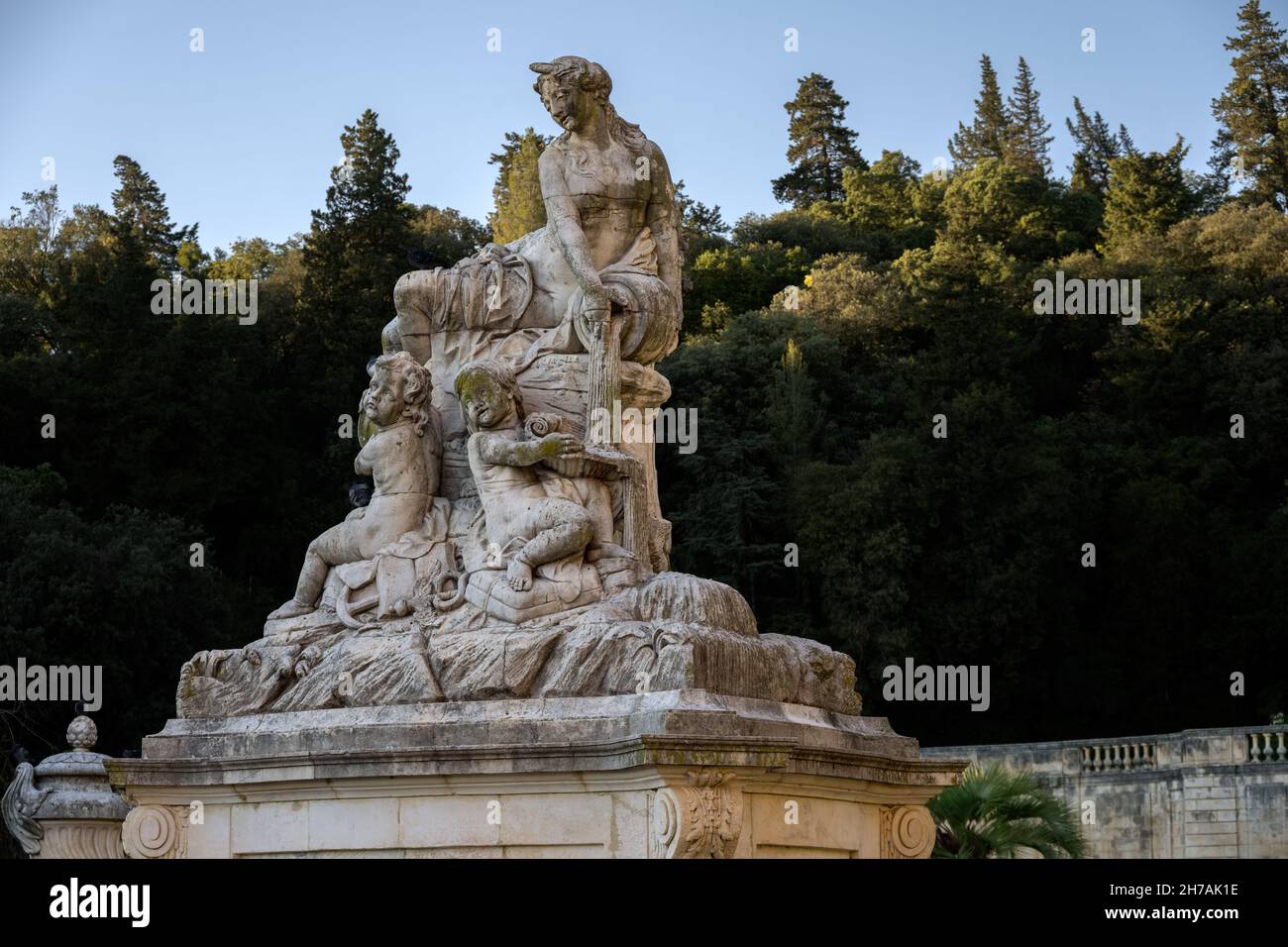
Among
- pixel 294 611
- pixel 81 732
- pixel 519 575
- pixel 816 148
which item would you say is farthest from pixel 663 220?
pixel 816 148

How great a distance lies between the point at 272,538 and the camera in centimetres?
4291

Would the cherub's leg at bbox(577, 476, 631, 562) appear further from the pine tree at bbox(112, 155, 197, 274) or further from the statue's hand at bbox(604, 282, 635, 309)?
the pine tree at bbox(112, 155, 197, 274)

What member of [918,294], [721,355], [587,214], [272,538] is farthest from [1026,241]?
[587,214]

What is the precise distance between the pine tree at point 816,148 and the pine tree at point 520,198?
65.8 ft

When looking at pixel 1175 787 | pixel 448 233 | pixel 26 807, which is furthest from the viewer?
pixel 448 233

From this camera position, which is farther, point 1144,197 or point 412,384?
point 1144,197

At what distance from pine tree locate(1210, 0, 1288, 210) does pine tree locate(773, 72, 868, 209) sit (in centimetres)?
1350

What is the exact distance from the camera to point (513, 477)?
1239cm

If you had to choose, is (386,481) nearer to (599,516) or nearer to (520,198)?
(599,516)

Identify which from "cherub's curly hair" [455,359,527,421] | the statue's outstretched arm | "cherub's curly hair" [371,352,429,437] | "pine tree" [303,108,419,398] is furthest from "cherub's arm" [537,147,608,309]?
"pine tree" [303,108,419,398]

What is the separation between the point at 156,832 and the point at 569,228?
448 centimetres

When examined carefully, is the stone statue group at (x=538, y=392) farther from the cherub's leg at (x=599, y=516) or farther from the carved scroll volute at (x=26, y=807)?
the carved scroll volute at (x=26, y=807)

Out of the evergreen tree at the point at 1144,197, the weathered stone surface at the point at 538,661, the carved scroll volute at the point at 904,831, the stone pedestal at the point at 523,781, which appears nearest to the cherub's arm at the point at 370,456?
the weathered stone surface at the point at 538,661

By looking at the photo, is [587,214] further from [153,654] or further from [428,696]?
[153,654]
